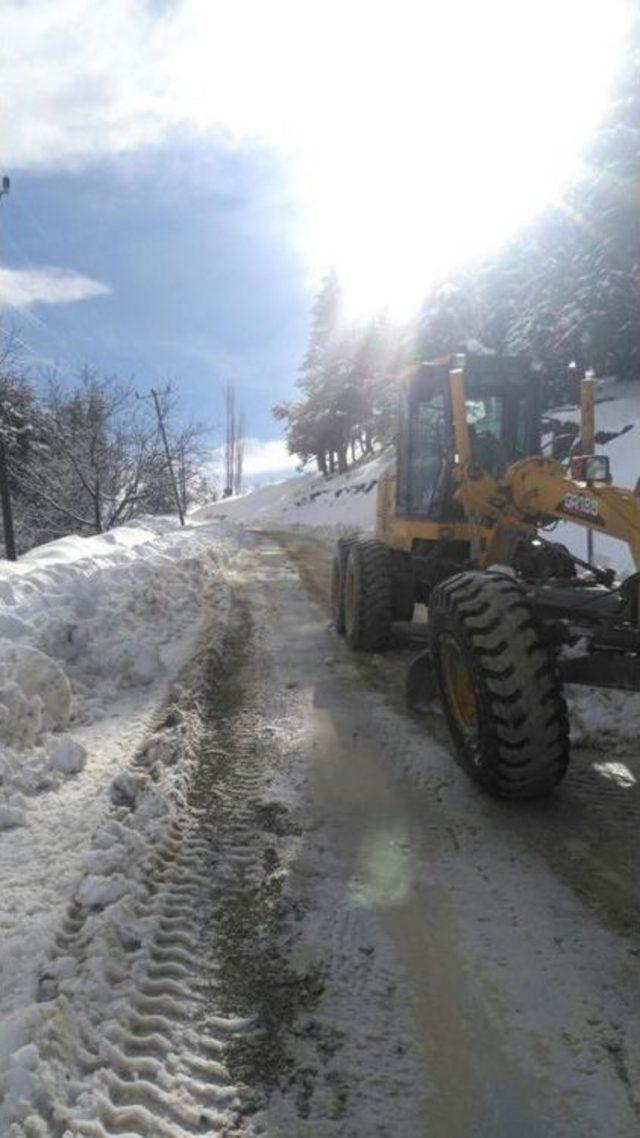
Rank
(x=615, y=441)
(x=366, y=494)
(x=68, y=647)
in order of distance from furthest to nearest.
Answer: (x=366, y=494) → (x=615, y=441) → (x=68, y=647)

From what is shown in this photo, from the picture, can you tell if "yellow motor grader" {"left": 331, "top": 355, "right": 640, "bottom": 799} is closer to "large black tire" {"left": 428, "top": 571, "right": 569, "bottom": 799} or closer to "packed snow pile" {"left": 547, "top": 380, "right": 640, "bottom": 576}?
"large black tire" {"left": 428, "top": 571, "right": 569, "bottom": 799}

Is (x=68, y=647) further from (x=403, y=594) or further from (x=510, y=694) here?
(x=510, y=694)

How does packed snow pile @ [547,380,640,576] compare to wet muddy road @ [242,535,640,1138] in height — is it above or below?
above

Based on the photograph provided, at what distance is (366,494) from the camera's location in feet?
136

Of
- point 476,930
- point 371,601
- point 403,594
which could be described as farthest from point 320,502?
point 476,930

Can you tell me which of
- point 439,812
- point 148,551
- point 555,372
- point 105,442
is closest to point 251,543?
point 105,442

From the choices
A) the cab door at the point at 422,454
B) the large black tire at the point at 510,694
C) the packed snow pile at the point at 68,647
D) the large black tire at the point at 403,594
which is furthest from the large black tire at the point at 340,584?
the large black tire at the point at 510,694

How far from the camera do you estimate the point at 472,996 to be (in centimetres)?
285

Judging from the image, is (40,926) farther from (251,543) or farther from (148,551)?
(251,543)

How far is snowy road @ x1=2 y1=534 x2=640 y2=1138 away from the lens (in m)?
2.37

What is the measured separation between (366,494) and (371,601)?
110 feet

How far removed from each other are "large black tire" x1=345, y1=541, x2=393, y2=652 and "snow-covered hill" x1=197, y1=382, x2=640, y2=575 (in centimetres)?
176

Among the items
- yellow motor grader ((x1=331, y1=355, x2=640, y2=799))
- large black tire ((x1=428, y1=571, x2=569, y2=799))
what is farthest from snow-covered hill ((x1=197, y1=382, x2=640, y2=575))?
large black tire ((x1=428, y1=571, x2=569, y2=799))

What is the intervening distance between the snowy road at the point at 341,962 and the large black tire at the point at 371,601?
10.3ft
